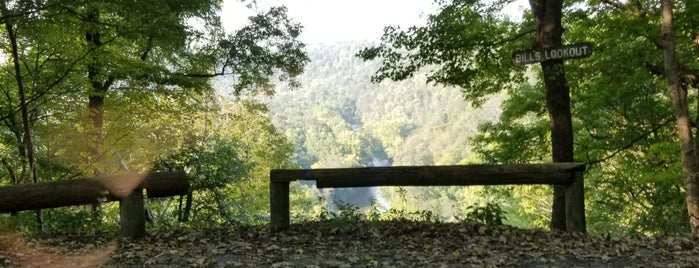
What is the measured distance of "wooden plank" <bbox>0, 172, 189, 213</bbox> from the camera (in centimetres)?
535

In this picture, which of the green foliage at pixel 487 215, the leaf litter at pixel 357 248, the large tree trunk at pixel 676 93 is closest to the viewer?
the leaf litter at pixel 357 248

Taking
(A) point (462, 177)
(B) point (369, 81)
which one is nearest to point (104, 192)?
(A) point (462, 177)

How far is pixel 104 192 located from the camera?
5.63 m

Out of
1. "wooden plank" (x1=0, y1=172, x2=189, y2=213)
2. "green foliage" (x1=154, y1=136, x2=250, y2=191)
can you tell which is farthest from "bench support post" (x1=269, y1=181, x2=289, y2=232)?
"green foliage" (x1=154, y1=136, x2=250, y2=191)

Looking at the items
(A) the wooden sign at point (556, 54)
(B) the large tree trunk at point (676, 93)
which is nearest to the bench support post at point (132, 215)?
(A) the wooden sign at point (556, 54)

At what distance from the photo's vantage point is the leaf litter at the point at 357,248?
4.76 metres

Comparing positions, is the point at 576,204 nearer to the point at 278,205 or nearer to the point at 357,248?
the point at 357,248

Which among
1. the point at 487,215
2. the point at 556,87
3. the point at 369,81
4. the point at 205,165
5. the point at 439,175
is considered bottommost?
the point at 487,215

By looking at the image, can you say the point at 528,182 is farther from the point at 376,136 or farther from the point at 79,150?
the point at 376,136

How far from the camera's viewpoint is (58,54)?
986cm

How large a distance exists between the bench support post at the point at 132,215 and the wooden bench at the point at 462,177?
5.44ft

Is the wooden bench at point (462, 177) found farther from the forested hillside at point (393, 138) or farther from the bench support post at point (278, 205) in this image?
the forested hillside at point (393, 138)

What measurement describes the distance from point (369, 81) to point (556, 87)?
14.1 ft

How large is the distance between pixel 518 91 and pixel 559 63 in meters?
7.70
